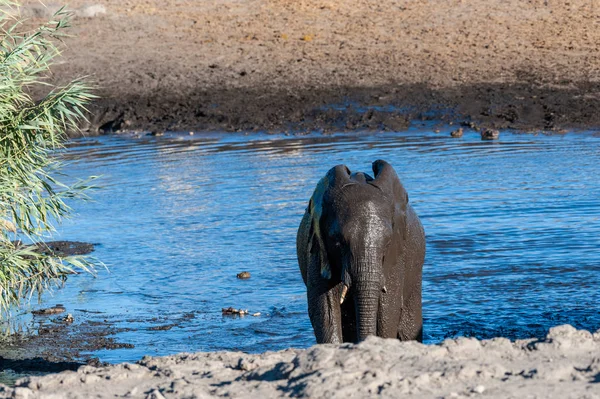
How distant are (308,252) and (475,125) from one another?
12066mm

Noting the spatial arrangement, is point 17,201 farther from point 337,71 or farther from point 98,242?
point 337,71

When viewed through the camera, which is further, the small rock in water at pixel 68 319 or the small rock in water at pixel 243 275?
the small rock in water at pixel 243 275

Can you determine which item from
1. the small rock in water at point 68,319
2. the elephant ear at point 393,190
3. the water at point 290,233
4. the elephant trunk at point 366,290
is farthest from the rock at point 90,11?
the elephant trunk at point 366,290

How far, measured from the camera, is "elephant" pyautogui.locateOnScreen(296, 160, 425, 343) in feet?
21.2

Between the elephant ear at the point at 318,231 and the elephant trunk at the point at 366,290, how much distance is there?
29 centimetres

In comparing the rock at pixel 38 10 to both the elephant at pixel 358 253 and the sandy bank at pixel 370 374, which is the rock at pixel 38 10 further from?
the sandy bank at pixel 370 374

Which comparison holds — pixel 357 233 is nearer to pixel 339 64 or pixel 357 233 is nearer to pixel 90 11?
pixel 339 64

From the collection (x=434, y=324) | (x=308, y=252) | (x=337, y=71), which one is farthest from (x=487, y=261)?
(x=337, y=71)

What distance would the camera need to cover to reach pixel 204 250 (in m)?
11.7

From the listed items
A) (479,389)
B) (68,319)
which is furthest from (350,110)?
(479,389)

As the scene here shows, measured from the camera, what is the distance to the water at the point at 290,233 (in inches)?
353

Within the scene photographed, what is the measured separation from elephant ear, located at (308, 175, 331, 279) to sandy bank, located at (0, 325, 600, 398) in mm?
757

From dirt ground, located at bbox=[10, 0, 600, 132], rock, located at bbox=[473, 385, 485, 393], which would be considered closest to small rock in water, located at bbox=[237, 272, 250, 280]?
rock, located at bbox=[473, 385, 485, 393]

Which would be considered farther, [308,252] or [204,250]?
[204,250]
